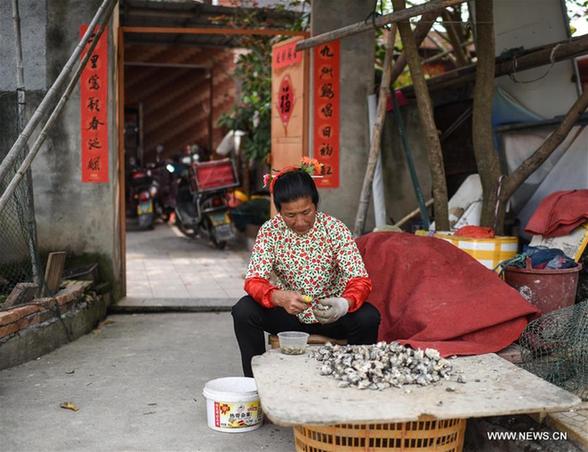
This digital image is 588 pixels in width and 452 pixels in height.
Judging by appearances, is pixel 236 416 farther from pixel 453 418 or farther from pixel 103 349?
pixel 103 349

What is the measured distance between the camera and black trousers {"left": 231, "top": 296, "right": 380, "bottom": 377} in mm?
3863

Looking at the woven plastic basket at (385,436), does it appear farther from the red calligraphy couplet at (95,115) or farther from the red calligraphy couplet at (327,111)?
the red calligraphy couplet at (327,111)

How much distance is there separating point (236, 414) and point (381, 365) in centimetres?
83

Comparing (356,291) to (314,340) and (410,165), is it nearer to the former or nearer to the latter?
(314,340)

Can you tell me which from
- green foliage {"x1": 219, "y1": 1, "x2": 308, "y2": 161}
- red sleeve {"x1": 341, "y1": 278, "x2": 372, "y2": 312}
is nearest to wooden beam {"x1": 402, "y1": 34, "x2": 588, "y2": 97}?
red sleeve {"x1": 341, "y1": 278, "x2": 372, "y2": 312}

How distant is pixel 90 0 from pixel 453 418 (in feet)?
16.0

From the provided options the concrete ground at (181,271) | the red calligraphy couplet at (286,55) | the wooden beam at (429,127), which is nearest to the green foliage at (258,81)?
the concrete ground at (181,271)

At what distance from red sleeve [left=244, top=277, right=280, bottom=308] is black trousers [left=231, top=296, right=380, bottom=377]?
9cm

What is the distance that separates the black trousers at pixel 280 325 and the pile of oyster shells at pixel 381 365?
301 millimetres

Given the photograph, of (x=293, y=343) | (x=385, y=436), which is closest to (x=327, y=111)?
(x=293, y=343)

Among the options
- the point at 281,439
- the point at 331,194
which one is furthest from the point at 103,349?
the point at 331,194

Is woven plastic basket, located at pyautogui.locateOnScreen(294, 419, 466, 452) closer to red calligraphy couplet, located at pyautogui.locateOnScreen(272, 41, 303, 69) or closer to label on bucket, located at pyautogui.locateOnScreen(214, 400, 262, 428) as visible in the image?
label on bucket, located at pyautogui.locateOnScreen(214, 400, 262, 428)

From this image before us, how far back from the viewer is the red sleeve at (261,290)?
3.80m

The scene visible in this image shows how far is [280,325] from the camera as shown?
3.99 m
